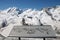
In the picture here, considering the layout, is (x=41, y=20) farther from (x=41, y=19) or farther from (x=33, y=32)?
(x=33, y=32)

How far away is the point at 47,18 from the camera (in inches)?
311

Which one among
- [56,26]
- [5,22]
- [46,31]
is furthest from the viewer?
[5,22]

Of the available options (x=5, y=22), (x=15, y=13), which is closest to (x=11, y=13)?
(x=15, y=13)

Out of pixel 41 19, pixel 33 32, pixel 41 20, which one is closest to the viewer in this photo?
pixel 33 32

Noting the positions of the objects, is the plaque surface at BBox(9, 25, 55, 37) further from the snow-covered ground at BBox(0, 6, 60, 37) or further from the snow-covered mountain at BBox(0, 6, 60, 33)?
the snow-covered mountain at BBox(0, 6, 60, 33)

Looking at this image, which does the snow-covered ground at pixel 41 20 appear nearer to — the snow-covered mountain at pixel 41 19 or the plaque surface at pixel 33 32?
the snow-covered mountain at pixel 41 19

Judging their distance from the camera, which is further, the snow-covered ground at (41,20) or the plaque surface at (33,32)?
the snow-covered ground at (41,20)

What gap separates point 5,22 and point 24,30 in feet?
15.6

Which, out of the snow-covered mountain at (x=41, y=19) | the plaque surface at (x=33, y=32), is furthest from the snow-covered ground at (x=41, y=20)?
the plaque surface at (x=33, y=32)

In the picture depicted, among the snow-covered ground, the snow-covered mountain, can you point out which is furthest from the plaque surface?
the snow-covered mountain

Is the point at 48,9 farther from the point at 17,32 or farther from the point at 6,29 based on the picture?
the point at 17,32

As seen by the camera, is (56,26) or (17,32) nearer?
(17,32)

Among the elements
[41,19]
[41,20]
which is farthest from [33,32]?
[41,19]

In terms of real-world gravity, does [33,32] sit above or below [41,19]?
below
